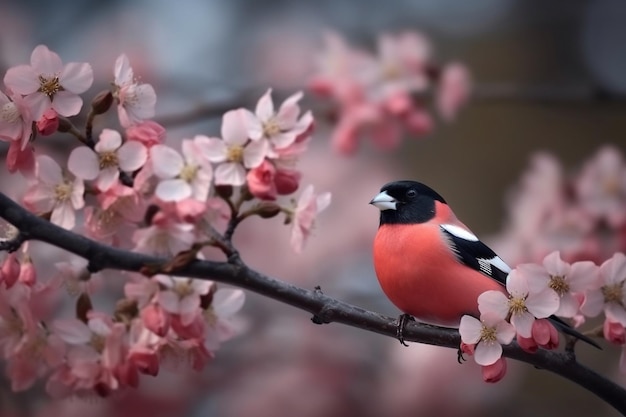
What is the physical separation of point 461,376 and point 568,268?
0.68 m

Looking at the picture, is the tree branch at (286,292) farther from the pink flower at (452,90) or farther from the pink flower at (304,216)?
the pink flower at (452,90)

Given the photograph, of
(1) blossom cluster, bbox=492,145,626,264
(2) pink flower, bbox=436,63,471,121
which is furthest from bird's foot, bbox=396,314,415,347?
(2) pink flower, bbox=436,63,471,121

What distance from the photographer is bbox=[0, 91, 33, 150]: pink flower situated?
0.54m

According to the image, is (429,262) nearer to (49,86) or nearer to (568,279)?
(568,279)

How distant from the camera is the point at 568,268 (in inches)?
21.7

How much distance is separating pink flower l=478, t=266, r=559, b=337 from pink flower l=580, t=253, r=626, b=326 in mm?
46

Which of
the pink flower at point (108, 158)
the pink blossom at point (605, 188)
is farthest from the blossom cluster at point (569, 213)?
the pink flower at point (108, 158)

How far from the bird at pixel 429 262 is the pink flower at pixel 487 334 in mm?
40

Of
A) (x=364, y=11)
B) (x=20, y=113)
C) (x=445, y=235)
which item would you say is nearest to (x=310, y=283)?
(x=445, y=235)

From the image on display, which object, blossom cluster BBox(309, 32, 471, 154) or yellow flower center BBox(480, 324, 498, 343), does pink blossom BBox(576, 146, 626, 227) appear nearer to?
blossom cluster BBox(309, 32, 471, 154)

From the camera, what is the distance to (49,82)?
54cm

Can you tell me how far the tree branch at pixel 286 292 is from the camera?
1.70ft

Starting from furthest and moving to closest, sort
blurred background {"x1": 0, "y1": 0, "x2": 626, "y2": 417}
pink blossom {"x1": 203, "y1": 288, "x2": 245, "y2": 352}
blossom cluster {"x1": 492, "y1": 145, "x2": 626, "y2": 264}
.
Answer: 1. blurred background {"x1": 0, "y1": 0, "x2": 626, "y2": 417}
2. blossom cluster {"x1": 492, "y1": 145, "x2": 626, "y2": 264}
3. pink blossom {"x1": 203, "y1": 288, "x2": 245, "y2": 352}

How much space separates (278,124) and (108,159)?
0.11 meters
